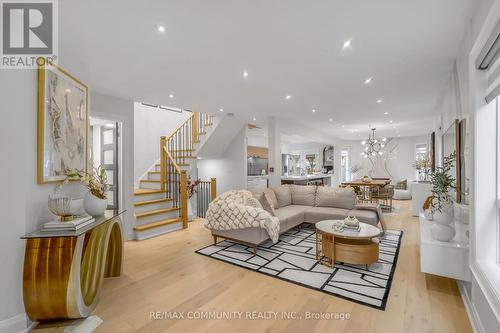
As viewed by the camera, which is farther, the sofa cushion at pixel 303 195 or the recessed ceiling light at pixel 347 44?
the sofa cushion at pixel 303 195

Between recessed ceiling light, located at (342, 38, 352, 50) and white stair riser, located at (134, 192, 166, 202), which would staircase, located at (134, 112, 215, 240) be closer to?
white stair riser, located at (134, 192, 166, 202)

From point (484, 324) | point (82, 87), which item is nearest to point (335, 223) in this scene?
point (484, 324)

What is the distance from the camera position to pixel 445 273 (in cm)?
242

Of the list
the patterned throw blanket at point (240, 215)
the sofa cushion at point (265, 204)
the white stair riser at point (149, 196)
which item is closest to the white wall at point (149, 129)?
the white stair riser at point (149, 196)

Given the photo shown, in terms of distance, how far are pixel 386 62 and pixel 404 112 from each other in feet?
12.1

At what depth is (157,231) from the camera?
473cm

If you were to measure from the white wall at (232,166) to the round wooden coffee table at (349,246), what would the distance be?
→ 4366 mm

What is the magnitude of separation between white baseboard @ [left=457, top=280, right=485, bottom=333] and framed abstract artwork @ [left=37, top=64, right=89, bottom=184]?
3.92 metres

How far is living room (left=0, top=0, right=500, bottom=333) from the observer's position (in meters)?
1.95

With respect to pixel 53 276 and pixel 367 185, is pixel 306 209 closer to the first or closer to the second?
pixel 367 185

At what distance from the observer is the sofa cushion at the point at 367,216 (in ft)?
13.9

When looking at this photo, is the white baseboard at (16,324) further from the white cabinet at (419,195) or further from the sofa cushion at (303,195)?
the white cabinet at (419,195)

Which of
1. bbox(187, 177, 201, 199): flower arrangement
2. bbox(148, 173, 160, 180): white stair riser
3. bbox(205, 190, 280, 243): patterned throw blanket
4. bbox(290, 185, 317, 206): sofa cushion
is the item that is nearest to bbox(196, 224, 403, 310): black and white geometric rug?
bbox(205, 190, 280, 243): patterned throw blanket

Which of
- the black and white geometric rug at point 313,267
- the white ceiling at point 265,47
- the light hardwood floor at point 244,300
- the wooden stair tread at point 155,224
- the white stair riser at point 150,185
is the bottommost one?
the light hardwood floor at point 244,300
